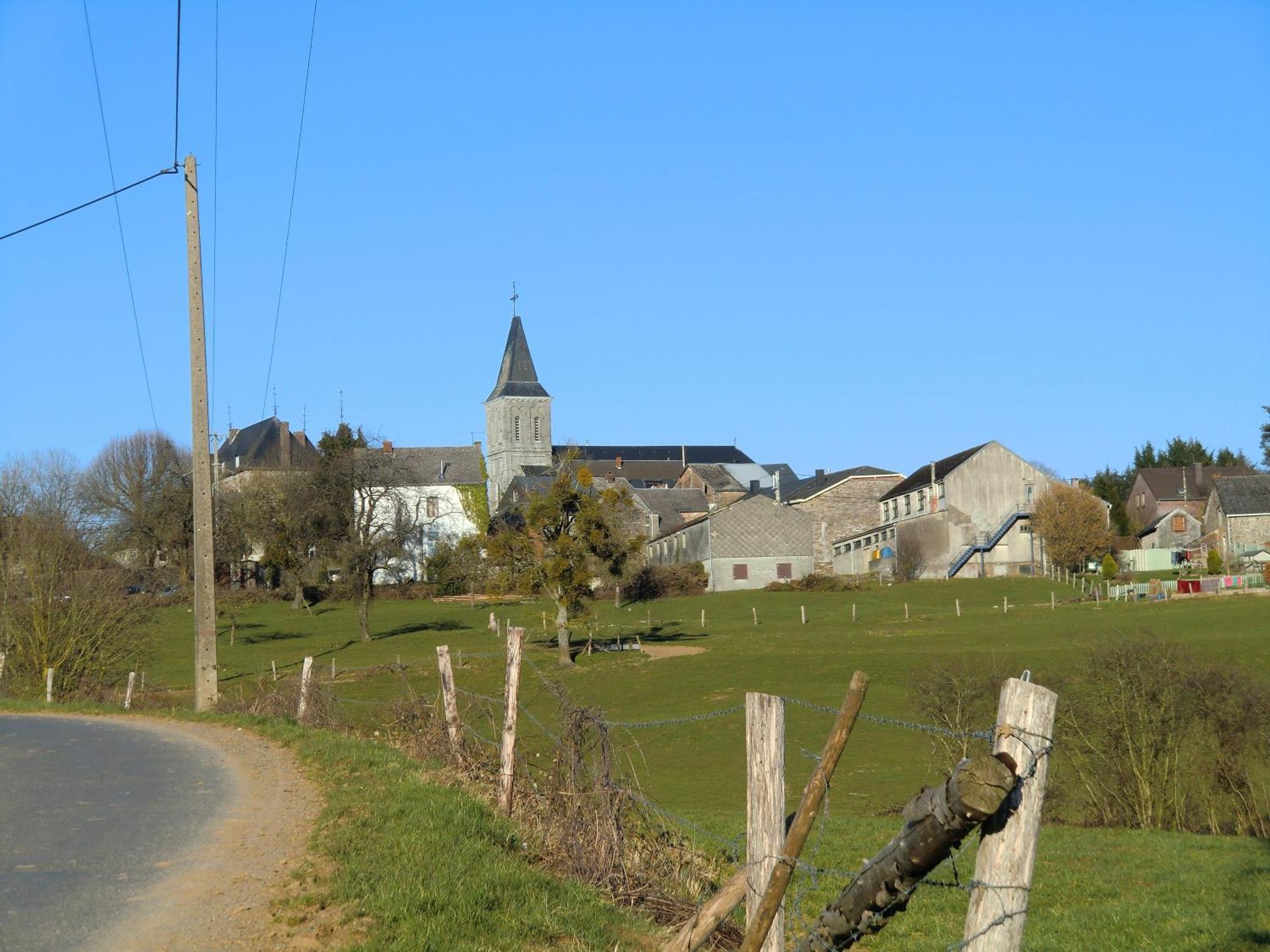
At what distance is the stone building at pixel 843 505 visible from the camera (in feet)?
311

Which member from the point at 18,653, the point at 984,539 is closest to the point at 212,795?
the point at 18,653

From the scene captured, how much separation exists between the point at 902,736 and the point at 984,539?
56.6m

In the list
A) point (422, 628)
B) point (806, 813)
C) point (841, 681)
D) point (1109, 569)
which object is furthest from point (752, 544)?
point (806, 813)

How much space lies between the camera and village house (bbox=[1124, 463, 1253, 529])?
109000mm

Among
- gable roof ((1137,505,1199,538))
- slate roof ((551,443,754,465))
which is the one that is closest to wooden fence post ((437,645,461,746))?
gable roof ((1137,505,1199,538))

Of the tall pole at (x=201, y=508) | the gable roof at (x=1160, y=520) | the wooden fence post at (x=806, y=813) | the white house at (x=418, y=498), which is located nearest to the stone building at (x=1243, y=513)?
the gable roof at (x=1160, y=520)

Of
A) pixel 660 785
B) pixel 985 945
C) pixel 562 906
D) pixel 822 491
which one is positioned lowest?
pixel 660 785

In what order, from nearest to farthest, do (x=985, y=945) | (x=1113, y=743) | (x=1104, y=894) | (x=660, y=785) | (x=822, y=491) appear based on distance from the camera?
(x=985, y=945) → (x=1104, y=894) → (x=1113, y=743) → (x=660, y=785) → (x=822, y=491)

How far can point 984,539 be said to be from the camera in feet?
278

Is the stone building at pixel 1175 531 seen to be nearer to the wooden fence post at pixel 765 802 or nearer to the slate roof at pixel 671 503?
the slate roof at pixel 671 503

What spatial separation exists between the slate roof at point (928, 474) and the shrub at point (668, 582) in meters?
16.3

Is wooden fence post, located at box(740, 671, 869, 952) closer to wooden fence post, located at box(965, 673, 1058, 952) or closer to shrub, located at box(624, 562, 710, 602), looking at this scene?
wooden fence post, located at box(965, 673, 1058, 952)

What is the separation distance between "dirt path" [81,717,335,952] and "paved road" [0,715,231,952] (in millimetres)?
152

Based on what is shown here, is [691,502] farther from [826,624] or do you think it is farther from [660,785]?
[660,785]
